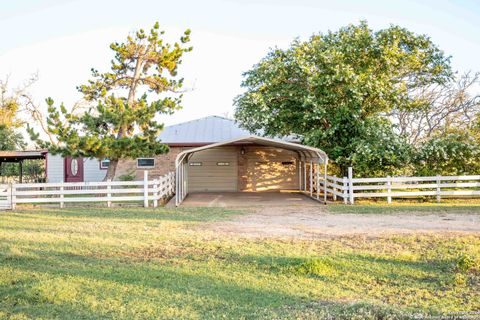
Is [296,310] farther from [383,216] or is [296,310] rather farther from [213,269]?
[383,216]

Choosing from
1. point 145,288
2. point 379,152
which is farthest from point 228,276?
point 379,152

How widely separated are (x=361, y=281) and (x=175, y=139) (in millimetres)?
17341

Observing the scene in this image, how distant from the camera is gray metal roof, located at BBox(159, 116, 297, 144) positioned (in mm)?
22188

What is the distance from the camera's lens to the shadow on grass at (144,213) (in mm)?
12016

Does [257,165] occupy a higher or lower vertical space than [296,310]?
higher

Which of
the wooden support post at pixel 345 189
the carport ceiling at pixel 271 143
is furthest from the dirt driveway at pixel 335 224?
the carport ceiling at pixel 271 143

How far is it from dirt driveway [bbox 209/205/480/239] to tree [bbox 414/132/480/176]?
4458 mm

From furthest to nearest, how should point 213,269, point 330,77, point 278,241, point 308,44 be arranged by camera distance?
point 308,44 < point 330,77 < point 278,241 < point 213,269

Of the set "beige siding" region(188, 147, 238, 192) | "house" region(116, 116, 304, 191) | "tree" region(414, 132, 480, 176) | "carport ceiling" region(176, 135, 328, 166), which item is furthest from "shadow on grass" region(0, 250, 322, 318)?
"beige siding" region(188, 147, 238, 192)

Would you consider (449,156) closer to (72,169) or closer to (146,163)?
(146,163)

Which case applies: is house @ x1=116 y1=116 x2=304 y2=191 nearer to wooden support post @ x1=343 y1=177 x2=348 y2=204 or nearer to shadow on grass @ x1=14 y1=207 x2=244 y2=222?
wooden support post @ x1=343 y1=177 x2=348 y2=204

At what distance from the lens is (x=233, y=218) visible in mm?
11914

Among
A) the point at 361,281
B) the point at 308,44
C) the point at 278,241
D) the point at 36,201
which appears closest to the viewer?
the point at 361,281

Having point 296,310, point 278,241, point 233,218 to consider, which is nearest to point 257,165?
point 233,218
